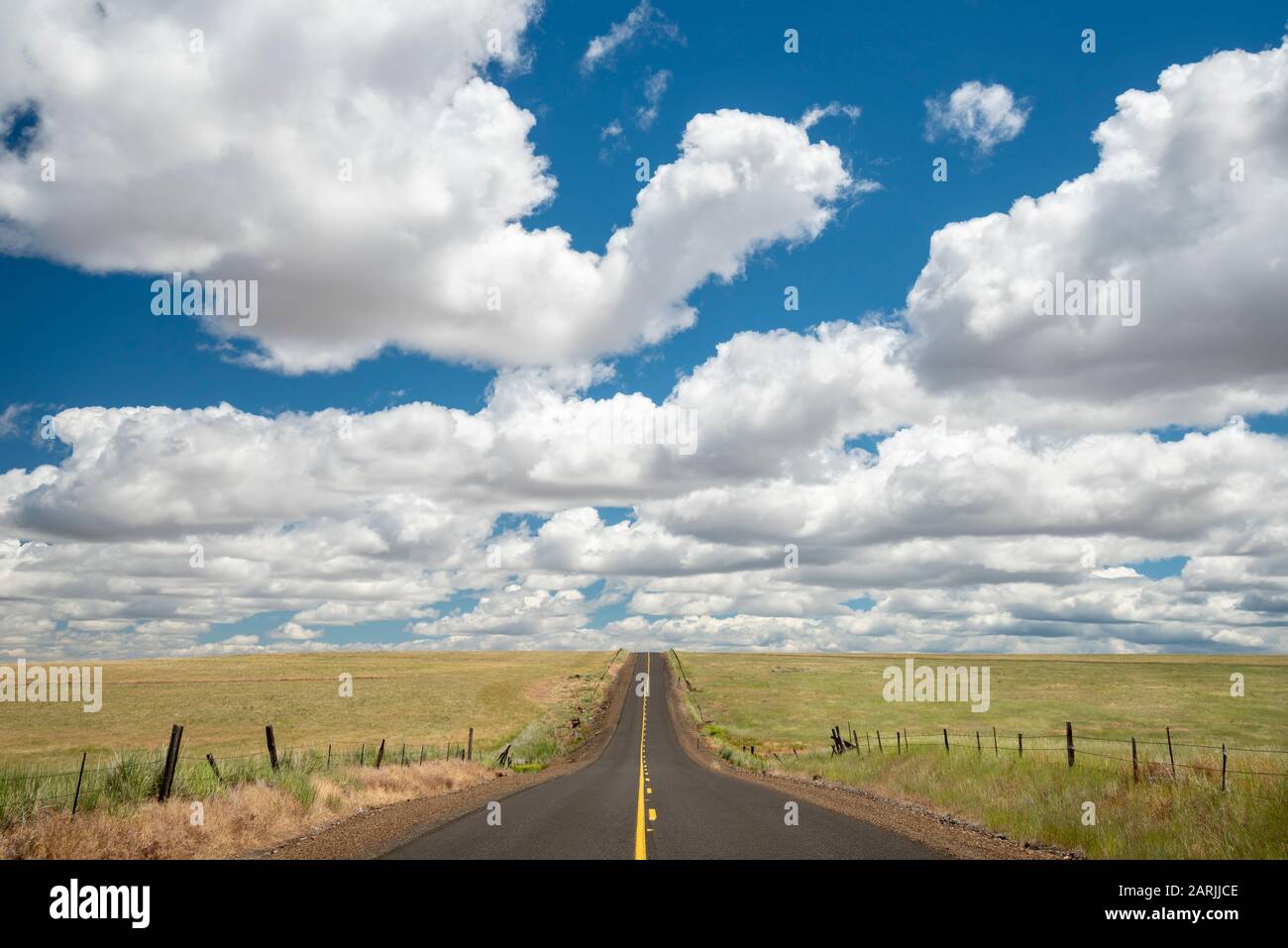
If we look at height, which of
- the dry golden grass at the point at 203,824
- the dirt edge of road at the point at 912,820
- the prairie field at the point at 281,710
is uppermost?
the dry golden grass at the point at 203,824

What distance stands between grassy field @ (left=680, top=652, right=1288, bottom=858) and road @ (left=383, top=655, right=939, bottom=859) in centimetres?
376

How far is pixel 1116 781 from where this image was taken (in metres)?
16.7

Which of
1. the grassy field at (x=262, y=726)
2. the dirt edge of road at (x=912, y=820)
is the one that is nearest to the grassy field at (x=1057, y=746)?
the dirt edge of road at (x=912, y=820)

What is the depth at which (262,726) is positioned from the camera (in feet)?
206

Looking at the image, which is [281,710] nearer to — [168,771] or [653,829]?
[168,771]

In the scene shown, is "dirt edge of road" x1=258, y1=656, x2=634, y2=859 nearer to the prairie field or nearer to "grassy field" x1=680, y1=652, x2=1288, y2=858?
"grassy field" x1=680, y1=652, x2=1288, y2=858

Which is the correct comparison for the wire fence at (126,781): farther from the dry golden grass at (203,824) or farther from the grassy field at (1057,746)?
the grassy field at (1057,746)

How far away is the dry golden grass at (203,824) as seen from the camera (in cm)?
1118

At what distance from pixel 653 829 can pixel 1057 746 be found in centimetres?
4218

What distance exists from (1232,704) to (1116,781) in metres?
75.6

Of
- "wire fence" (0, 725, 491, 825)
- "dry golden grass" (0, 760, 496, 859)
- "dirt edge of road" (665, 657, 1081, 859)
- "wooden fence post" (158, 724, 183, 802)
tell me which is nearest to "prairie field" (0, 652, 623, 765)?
"wire fence" (0, 725, 491, 825)

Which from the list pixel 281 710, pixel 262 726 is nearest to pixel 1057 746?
pixel 262 726

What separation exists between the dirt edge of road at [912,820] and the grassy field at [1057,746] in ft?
1.52
